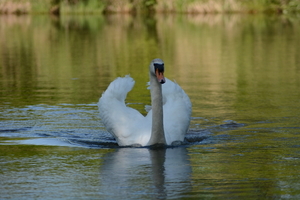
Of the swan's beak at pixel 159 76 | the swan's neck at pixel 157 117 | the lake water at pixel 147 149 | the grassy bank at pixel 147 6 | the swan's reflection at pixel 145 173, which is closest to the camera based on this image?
the swan's reflection at pixel 145 173

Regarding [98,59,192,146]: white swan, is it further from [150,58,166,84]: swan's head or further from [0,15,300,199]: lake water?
[0,15,300,199]: lake water

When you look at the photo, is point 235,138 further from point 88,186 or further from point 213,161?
point 88,186

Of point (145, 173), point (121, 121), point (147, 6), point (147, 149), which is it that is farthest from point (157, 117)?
point (147, 6)

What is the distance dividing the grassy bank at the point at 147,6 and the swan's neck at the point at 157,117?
48147 mm

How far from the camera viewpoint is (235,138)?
9.13 metres

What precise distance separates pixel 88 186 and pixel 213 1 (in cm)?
5090

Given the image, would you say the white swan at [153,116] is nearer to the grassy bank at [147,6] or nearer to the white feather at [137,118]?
the white feather at [137,118]

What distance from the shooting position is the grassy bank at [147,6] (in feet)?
184

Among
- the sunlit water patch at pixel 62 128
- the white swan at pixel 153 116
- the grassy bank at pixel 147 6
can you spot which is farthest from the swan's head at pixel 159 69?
the grassy bank at pixel 147 6

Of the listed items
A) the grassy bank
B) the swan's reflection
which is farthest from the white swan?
the grassy bank

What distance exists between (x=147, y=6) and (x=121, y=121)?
56.4 m

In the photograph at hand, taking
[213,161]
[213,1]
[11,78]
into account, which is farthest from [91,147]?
[213,1]

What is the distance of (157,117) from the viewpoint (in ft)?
26.9

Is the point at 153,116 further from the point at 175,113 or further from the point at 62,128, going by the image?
the point at 62,128
